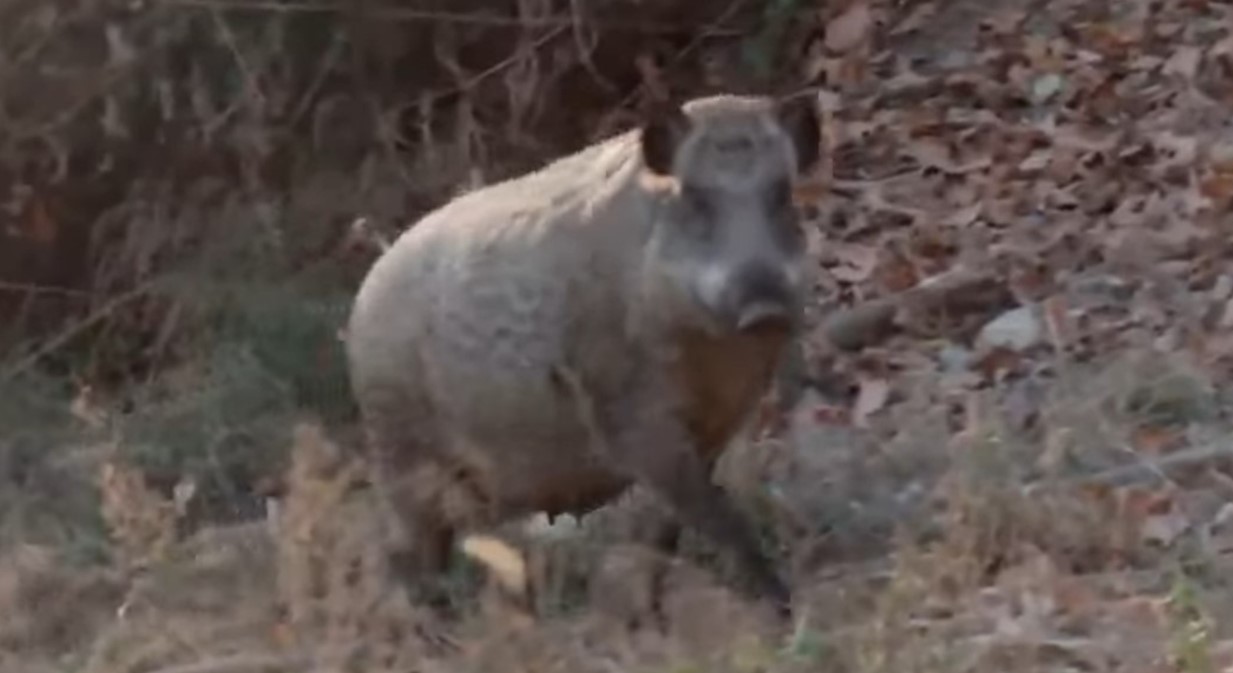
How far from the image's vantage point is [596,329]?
6516 mm

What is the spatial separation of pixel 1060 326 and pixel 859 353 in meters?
0.68

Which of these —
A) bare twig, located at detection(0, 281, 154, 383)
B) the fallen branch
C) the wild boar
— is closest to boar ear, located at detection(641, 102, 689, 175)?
the wild boar

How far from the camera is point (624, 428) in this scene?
6.51 metres

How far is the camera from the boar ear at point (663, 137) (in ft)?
20.4

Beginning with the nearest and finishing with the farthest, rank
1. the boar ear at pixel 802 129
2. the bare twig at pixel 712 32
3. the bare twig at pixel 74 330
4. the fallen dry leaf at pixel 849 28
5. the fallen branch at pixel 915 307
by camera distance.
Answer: the boar ear at pixel 802 129 < the fallen branch at pixel 915 307 < the bare twig at pixel 74 330 < the fallen dry leaf at pixel 849 28 < the bare twig at pixel 712 32

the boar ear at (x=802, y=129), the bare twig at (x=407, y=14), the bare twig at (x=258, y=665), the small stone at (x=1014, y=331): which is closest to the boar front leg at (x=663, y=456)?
the boar ear at (x=802, y=129)

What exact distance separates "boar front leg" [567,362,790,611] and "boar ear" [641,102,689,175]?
492 millimetres

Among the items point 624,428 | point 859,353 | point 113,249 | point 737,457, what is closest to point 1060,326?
point 859,353

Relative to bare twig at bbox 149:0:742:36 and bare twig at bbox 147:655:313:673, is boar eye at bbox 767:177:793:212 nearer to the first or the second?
bare twig at bbox 147:655:313:673

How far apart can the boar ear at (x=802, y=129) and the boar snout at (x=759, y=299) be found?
15.3 inches

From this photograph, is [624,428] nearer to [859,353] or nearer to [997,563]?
[997,563]

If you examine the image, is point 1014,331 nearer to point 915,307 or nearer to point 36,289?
point 915,307

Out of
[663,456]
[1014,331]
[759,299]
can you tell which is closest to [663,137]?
[759,299]

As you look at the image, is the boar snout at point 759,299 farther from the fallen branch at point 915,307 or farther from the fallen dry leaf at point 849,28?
the fallen dry leaf at point 849,28
